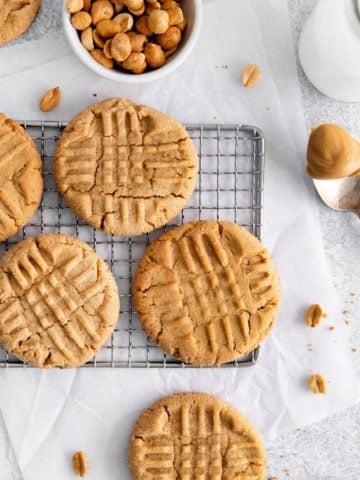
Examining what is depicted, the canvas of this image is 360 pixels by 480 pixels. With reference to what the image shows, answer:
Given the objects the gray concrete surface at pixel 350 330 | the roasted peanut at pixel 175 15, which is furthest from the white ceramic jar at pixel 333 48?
the roasted peanut at pixel 175 15

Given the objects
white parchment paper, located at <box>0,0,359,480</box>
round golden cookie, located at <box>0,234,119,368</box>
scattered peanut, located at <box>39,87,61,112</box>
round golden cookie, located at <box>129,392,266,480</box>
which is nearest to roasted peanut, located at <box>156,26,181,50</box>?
white parchment paper, located at <box>0,0,359,480</box>

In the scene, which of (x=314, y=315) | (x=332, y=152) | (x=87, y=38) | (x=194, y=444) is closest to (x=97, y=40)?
(x=87, y=38)

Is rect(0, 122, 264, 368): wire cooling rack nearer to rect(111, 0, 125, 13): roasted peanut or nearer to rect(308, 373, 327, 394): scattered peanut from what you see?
rect(308, 373, 327, 394): scattered peanut

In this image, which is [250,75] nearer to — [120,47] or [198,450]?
[120,47]

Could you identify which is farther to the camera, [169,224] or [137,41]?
[169,224]

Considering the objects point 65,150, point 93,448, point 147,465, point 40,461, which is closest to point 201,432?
point 147,465
